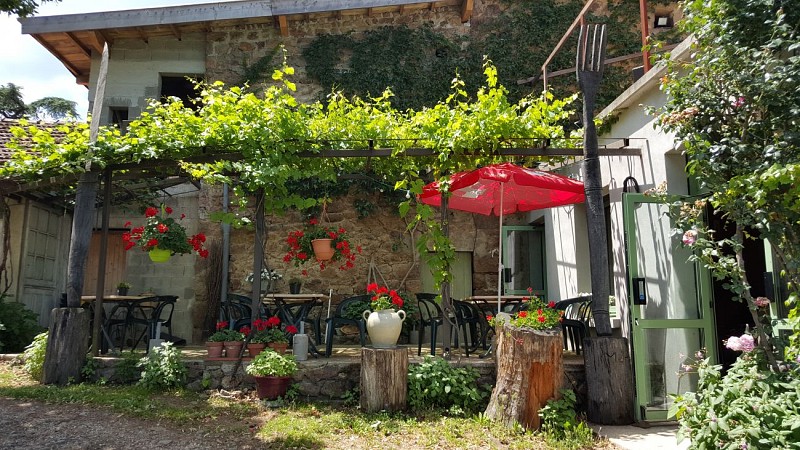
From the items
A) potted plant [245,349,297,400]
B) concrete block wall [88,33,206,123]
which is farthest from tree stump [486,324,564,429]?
concrete block wall [88,33,206,123]

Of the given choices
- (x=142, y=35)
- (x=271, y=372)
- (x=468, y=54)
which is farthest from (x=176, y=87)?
(x=271, y=372)

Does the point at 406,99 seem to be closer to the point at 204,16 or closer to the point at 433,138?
the point at 204,16

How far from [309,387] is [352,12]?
6.90m

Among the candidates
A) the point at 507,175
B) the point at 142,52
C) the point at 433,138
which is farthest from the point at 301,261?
the point at 142,52

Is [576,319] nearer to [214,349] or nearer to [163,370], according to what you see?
[214,349]

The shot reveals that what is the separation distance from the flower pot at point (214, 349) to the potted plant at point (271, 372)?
0.63 m

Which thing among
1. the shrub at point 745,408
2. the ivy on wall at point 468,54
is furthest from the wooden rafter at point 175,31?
the shrub at point 745,408

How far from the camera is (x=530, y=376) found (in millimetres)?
4375

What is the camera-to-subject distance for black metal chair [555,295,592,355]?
18.3 feet

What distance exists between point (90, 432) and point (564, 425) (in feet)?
11.3

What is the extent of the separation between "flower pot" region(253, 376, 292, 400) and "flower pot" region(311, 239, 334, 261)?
1606mm

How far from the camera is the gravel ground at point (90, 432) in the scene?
12.7 ft

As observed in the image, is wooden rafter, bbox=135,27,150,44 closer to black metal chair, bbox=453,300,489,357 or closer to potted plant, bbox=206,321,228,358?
potted plant, bbox=206,321,228,358

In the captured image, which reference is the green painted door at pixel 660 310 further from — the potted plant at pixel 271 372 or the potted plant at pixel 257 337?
the potted plant at pixel 257 337
